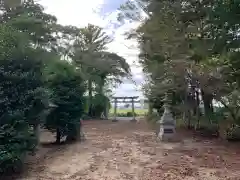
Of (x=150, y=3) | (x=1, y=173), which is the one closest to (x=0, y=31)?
(x=1, y=173)

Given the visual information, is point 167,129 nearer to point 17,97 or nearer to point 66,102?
point 66,102

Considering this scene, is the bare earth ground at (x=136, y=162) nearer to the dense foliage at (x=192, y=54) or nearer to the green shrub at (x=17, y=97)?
the green shrub at (x=17, y=97)

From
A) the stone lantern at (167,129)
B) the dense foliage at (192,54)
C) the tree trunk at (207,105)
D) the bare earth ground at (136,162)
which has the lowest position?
the bare earth ground at (136,162)

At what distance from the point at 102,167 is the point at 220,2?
11.6 ft

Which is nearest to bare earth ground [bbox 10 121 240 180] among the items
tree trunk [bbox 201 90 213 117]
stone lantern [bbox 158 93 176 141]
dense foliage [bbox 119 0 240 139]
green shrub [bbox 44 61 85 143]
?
stone lantern [bbox 158 93 176 141]

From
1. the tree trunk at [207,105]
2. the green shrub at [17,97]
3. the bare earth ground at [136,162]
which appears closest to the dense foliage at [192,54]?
the tree trunk at [207,105]

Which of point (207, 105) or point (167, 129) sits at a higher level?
point (207, 105)

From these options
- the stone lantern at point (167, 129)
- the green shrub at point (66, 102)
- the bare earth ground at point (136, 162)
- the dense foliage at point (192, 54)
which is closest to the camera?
the bare earth ground at point (136, 162)

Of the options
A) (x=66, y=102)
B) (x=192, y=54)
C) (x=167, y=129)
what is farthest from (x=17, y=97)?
(x=192, y=54)

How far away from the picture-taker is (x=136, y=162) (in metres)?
5.66

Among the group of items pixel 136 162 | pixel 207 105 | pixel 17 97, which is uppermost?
pixel 17 97

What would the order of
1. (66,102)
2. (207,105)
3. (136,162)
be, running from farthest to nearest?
(207,105) → (66,102) → (136,162)

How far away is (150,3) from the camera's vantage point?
9180mm

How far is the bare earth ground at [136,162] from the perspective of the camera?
4.89m
